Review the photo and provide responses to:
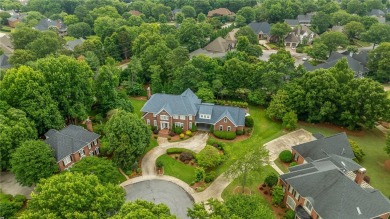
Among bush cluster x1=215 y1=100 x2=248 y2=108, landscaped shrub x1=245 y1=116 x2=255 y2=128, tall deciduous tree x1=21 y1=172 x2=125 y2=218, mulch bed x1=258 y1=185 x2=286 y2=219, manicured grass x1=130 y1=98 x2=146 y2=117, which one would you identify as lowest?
mulch bed x1=258 y1=185 x2=286 y2=219

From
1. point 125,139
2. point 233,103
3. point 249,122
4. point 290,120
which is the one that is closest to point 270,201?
point 249,122

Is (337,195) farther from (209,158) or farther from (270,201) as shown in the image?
(209,158)

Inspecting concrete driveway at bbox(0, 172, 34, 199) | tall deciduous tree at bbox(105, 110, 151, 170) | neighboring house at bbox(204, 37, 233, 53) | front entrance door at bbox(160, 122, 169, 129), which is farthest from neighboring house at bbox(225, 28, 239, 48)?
concrete driveway at bbox(0, 172, 34, 199)

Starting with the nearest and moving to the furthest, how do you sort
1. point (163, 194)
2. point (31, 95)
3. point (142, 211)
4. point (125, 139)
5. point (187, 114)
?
point (142, 211) < point (163, 194) < point (125, 139) < point (31, 95) < point (187, 114)

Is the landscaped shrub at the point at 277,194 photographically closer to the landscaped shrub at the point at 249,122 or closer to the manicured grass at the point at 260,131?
the manicured grass at the point at 260,131

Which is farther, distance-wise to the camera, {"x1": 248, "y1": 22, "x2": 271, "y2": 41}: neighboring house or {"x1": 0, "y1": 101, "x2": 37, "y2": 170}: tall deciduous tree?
{"x1": 248, "y1": 22, "x2": 271, "y2": 41}: neighboring house

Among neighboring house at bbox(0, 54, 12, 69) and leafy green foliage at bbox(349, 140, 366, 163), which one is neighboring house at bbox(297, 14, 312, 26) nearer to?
leafy green foliage at bbox(349, 140, 366, 163)
